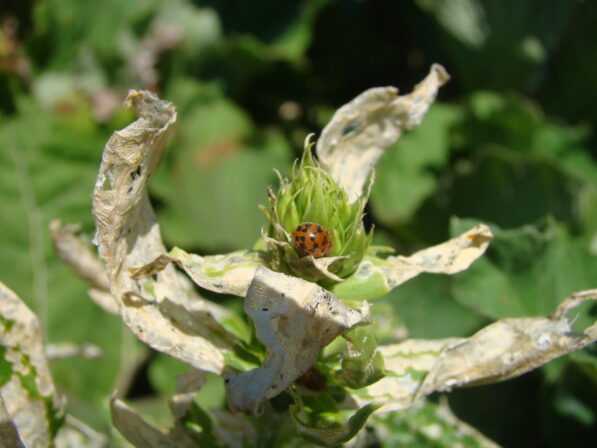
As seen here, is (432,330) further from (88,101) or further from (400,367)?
(88,101)

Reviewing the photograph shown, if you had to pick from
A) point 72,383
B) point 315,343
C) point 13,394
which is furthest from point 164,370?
point 315,343

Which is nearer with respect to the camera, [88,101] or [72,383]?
[72,383]

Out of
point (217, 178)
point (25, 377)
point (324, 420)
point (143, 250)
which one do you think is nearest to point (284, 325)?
point (324, 420)

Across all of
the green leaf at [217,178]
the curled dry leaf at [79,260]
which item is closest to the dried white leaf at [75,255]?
the curled dry leaf at [79,260]

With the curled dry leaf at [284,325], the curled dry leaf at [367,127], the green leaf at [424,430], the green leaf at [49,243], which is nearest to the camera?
the curled dry leaf at [284,325]

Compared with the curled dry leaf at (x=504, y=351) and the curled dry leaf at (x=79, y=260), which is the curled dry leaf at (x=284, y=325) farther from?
the curled dry leaf at (x=79, y=260)

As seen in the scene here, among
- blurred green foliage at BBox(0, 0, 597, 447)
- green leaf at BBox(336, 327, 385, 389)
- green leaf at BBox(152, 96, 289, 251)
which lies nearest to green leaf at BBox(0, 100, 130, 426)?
blurred green foliage at BBox(0, 0, 597, 447)

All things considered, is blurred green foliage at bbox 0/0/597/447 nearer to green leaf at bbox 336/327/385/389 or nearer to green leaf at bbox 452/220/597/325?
green leaf at bbox 452/220/597/325

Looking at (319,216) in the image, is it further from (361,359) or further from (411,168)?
(411,168)
